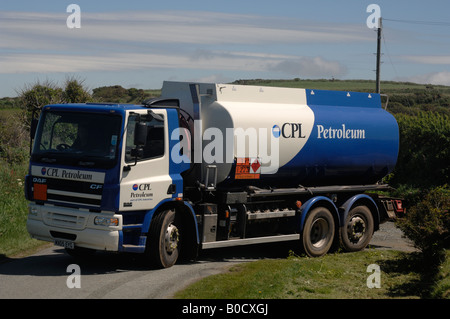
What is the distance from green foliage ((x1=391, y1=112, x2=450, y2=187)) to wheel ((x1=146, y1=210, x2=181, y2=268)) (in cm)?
1528

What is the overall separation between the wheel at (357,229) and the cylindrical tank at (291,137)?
79 centimetres

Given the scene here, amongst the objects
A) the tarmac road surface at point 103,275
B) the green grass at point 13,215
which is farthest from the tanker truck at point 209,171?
the green grass at point 13,215

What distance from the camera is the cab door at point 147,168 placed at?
1164 cm

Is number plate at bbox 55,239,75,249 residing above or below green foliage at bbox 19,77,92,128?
below

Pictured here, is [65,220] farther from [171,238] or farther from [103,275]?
[171,238]

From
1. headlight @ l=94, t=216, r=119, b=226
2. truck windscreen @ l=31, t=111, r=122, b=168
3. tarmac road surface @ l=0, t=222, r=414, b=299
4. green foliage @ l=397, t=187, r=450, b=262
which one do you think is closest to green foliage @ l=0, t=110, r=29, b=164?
tarmac road surface @ l=0, t=222, r=414, b=299

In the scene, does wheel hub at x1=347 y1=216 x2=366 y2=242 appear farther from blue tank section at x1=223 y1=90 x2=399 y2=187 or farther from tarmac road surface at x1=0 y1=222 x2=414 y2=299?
tarmac road surface at x1=0 y1=222 x2=414 y2=299

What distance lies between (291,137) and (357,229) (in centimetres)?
352

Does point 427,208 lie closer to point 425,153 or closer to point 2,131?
point 425,153

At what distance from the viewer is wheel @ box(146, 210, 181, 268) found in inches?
482

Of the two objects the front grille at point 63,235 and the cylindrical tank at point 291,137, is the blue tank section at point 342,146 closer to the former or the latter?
→ the cylindrical tank at point 291,137

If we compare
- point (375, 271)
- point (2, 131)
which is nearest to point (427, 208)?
point (375, 271)

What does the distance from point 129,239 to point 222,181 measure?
96.0 inches
